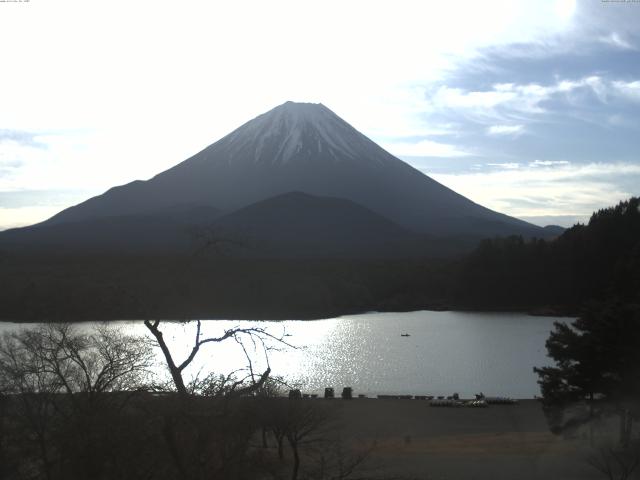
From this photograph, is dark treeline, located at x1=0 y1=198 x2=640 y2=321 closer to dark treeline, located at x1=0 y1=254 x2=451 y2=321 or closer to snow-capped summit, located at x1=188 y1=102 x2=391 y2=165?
dark treeline, located at x1=0 y1=254 x2=451 y2=321

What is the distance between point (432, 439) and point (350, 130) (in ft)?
260

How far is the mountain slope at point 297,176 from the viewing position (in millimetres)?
85250

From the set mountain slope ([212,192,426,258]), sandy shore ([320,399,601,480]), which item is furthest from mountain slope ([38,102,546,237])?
sandy shore ([320,399,601,480])

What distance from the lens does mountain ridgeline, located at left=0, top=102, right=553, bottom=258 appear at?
74062 mm

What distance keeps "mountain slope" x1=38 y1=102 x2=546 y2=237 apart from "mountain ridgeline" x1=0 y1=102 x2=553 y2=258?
0.11 m

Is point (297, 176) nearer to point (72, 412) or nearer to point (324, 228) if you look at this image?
point (324, 228)

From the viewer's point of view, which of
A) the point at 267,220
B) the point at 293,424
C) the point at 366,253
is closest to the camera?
the point at 293,424

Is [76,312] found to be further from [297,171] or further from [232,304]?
[297,171]

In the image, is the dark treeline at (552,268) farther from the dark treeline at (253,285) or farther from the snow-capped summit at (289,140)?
the snow-capped summit at (289,140)

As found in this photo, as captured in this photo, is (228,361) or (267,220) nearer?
(228,361)

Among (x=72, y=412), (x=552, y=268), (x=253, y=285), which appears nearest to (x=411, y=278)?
(x=552, y=268)

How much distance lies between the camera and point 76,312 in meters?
29.0

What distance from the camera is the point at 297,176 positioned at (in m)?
87.6

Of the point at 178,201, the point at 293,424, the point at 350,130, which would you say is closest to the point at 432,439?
the point at 293,424
